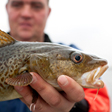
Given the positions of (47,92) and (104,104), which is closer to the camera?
(47,92)

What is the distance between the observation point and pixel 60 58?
56.3 inches

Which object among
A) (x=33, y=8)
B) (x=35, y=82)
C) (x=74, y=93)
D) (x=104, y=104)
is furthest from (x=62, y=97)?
(x=33, y=8)

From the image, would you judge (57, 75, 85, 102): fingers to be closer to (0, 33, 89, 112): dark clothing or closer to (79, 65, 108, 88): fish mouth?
(79, 65, 108, 88): fish mouth

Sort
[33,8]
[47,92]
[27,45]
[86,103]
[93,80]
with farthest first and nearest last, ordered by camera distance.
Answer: [33,8]
[86,103]
[27,45]
[47,92]
[93,80]

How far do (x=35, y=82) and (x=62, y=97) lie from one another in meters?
0.46

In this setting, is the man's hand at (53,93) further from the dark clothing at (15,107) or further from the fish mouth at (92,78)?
the dark clothing at (15,107)

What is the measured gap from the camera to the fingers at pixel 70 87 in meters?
1.31

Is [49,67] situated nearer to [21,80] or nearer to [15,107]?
[21,80]

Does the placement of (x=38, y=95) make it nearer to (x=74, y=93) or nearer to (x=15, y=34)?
(x=74, y=93)

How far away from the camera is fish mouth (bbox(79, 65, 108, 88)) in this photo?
4.43 ft

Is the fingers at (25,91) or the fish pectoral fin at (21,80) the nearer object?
Answer: the fish pectoral fin at (21,80)

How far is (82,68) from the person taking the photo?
138 cm

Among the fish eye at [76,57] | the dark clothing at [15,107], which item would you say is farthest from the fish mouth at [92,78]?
the dark clothing at [15,107]

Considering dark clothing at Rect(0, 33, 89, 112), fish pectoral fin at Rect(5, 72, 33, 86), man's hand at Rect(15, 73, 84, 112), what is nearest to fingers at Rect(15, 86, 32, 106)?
man's hand at Rect(15, 73, 84, 112)
